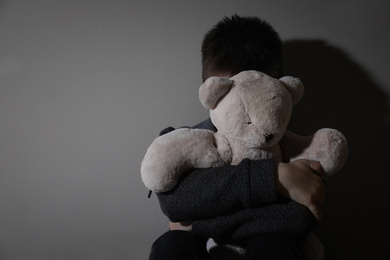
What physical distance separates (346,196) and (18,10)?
4.47 feet

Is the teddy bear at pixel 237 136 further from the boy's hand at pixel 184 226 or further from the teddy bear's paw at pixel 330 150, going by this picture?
the boy's hand at pixel 184 226

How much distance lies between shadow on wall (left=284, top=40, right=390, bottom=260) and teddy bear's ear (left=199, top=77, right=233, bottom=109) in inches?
19.3

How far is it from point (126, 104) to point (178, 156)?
46 centimetres

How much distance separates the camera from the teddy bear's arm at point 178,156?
26.6 inches

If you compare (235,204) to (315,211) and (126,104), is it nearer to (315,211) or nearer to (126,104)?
(315,211)

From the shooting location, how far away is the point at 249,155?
69 centimetres

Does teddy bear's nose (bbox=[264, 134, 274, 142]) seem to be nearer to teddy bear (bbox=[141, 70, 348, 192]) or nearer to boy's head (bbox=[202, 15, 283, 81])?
teddy bear (bbox=[141, 70, 348, 192])

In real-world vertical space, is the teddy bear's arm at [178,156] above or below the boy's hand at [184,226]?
above

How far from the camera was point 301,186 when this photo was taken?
675mm

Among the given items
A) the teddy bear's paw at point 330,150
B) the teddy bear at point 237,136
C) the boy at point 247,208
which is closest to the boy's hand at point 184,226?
the boy at point 247,208

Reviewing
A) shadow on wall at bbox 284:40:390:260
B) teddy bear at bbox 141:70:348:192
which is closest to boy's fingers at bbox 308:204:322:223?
teddy bear at bbox 141:70:348:192

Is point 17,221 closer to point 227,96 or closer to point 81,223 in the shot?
point 81,223

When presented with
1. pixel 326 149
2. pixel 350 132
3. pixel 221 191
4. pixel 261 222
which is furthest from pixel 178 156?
pixel 350 132

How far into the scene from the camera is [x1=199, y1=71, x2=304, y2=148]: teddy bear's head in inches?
25.4
